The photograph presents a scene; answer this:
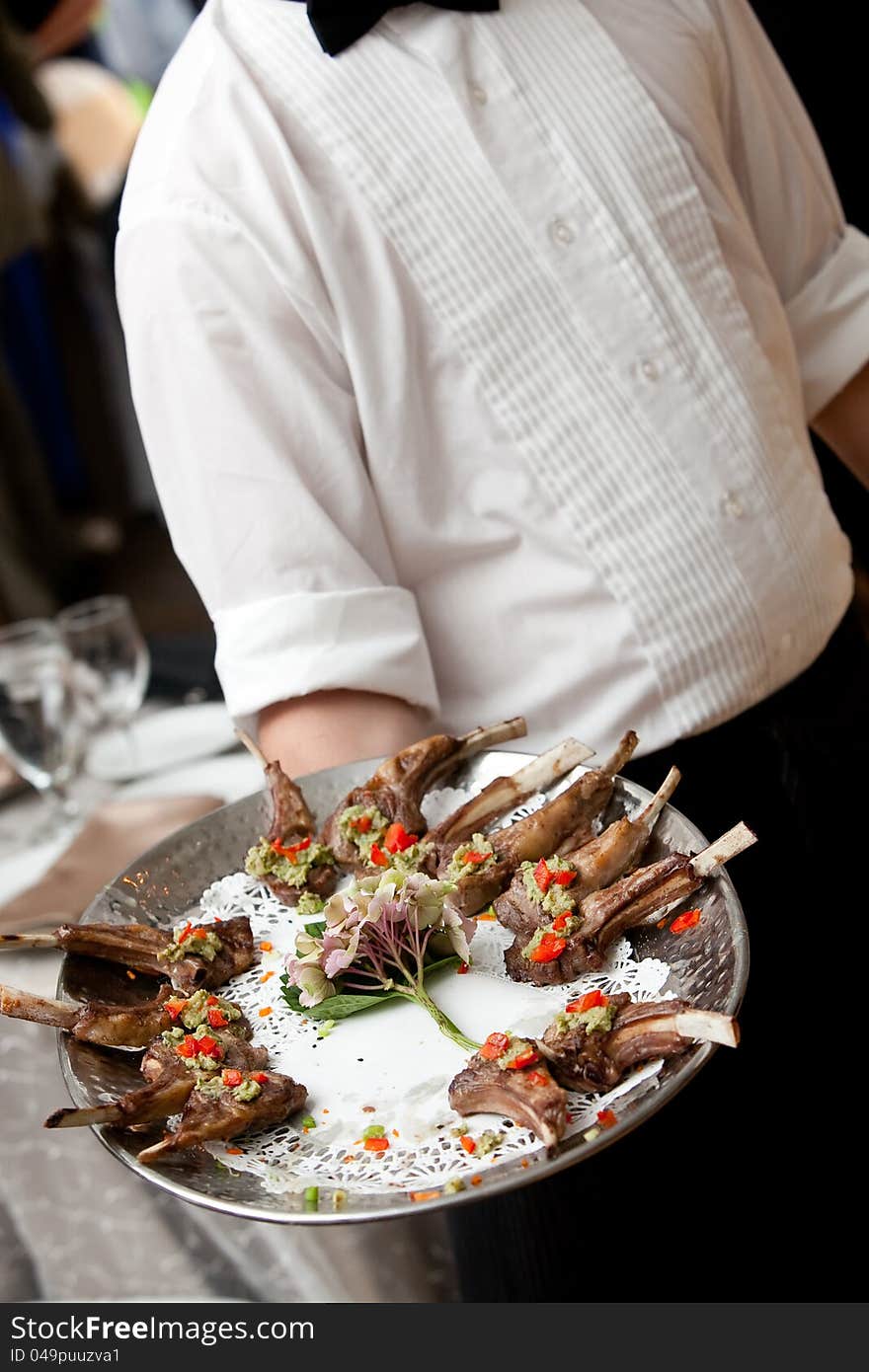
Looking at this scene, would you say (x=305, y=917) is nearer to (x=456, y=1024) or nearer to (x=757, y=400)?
(x=456, y=1024)

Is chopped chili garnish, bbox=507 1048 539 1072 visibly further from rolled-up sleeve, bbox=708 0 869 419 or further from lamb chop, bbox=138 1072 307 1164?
rolled-up sleeve, bbox=708 0 869 419

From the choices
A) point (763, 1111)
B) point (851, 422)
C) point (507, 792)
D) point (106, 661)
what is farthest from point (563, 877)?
point (106, 661)

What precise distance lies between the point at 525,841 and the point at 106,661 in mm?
966

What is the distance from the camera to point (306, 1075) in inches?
31.4

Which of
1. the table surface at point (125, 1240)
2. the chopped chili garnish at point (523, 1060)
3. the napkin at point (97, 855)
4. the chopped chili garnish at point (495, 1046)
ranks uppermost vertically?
the chopped chili garnish at point (523, 1060)

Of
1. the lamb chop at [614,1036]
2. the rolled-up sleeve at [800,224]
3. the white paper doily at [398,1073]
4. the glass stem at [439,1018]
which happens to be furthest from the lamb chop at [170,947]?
the rolled-up sleeve at [800,224]

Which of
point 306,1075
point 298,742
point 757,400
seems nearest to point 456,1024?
point 306,1075

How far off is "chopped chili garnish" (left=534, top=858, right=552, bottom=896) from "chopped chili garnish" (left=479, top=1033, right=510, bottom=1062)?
12 centimetres

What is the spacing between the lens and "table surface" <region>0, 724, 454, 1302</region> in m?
1.32

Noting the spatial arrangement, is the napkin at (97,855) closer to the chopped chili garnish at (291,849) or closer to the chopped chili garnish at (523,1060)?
the chopped chili garnish at (291,849)

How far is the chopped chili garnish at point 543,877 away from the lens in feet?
2.80

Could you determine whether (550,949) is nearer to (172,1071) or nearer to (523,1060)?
(523,1060)

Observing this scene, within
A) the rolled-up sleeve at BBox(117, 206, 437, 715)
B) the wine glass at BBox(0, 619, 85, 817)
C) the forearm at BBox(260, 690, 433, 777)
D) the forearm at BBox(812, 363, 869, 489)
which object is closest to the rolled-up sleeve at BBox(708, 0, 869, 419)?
the forearm at BBox(812, 363, 869, 489)

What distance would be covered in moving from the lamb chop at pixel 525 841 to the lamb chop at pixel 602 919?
6cm
